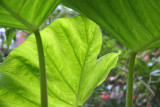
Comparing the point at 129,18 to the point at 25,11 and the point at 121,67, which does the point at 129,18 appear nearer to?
the point at 25,11

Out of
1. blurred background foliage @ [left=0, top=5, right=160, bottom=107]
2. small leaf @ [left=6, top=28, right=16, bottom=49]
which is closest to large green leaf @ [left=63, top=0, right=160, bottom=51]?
blurred background foliage @ [left=0, top=5, right=160, bottom=107]

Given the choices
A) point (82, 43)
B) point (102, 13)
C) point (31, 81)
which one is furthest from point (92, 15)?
point (31, 81)

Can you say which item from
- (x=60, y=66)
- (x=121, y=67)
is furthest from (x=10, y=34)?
(x=121, y=67)

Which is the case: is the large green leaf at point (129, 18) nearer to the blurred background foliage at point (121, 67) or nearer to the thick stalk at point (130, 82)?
the thick stalk at point (130, 82)

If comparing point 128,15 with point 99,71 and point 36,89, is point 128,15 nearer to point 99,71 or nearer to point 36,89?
point 99,71

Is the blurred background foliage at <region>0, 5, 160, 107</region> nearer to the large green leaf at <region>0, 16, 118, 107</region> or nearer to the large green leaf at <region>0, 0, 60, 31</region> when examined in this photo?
the large green leaf at <region>0, 16, 118, 107</region>

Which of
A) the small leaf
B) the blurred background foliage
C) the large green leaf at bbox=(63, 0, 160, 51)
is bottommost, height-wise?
the blurred background foliage
